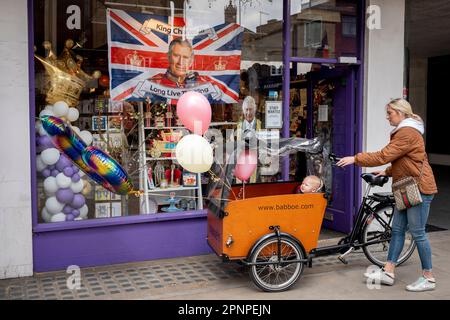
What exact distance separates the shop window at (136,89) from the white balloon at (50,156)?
1 centimetres

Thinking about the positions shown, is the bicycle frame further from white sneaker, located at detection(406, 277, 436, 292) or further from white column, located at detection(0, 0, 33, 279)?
white column, located at detection(0, 0, 33, 279)

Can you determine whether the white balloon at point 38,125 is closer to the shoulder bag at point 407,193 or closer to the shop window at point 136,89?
the shop window at point 136,89

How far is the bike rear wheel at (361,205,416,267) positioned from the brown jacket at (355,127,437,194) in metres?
0.74

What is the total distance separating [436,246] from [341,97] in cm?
235

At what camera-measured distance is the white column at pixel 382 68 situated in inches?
275

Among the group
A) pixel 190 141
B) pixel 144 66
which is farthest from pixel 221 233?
pixel 144 66

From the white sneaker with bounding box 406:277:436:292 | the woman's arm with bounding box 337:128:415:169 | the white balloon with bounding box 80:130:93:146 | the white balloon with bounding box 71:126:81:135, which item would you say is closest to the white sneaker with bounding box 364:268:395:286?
the white sneaker with bounding box 406:277:436:292

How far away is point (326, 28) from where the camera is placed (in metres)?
6.98

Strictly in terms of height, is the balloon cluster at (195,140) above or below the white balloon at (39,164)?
above

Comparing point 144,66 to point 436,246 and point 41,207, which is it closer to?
point 41,207

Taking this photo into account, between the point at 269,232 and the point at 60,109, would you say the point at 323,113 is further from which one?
the point at 60,109

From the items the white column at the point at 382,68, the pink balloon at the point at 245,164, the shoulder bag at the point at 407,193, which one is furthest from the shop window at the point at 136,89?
the shoulder bag at the point at 407,193

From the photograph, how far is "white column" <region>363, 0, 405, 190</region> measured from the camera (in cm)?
700

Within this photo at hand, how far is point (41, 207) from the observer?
5672 millimetres
